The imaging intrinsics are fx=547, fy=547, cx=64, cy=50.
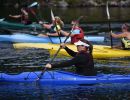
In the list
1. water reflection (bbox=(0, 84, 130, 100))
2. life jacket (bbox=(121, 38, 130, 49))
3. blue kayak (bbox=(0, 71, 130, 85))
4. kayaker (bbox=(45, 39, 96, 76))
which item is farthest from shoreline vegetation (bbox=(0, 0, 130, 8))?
water reflection (bbox=(0, 84, 130, 100))

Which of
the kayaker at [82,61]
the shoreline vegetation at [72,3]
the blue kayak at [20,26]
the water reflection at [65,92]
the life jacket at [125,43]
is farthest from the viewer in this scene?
the shoreline vegetation at [72,3]

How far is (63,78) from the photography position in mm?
14992

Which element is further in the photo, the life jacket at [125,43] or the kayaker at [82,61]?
the life jacket at [125,43]


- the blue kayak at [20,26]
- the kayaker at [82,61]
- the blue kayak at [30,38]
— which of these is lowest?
the blue kayak at [20,26]

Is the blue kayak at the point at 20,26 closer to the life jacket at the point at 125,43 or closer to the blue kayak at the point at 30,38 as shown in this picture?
the blue kayak at the point at 30,38

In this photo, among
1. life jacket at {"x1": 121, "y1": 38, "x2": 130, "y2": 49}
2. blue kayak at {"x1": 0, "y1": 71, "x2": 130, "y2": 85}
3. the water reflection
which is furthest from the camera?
life jacket at {"x1": 121, "y1": 38, "x2": 130, "y2": 49}

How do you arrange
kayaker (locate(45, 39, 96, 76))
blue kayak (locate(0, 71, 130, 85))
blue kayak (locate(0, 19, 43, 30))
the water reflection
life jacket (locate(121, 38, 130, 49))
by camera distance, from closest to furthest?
the water reflection → kayaker (locate(45, 39, 96, 76)) → blue kayak (locate(0, 71, 130, 85)) → life jacket (locate(121, 38, 130, 49)) → blue kayak (locate(0, 19, 43, 30))

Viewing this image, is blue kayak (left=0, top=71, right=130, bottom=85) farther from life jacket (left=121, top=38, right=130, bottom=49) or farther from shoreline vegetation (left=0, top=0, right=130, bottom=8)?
shoreline vegetation (left=0, top=0, right=130, bottom=8)

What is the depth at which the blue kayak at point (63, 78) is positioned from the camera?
48.7 feet

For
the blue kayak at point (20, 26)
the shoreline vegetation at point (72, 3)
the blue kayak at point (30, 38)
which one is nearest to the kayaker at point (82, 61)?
the blue kayak at point (30, 38)

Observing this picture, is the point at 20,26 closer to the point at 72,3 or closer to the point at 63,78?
the point at 63,78

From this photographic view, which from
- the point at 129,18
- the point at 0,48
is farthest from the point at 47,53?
the point at 129,18

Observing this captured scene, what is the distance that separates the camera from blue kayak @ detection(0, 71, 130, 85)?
14.8 metres

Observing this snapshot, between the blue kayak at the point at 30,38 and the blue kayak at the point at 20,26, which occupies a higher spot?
the blue kayak at the point at 30,38
